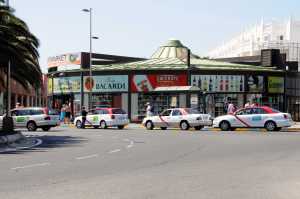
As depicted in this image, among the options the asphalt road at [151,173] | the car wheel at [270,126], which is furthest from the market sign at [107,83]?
the asphalt road at [151,173]

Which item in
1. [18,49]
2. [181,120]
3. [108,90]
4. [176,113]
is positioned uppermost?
[18,49]

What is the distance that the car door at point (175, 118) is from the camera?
119 ft

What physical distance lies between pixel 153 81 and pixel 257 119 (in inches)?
788

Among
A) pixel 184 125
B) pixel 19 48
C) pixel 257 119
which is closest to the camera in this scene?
pixel 19 48

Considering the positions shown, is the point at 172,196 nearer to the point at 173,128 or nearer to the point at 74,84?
the point at 173,128

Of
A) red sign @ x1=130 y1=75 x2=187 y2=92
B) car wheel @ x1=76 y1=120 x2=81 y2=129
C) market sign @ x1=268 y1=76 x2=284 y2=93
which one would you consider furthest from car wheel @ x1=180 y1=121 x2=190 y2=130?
market sign @ x1=268 y1=76 x2=284 y2=93

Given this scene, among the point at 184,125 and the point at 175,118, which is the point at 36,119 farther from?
the point at 184,125

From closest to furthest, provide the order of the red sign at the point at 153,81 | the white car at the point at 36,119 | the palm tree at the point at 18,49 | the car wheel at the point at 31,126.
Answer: the palm tree at the point at 18,49, the white car at the point at 36,119, the car wheel at the point at 31,126, the red sign at the point at 153,81

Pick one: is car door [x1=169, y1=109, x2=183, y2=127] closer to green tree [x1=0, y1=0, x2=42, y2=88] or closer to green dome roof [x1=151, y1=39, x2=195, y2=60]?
green tree [x1=0, y1=0, x2=42, y2=88]

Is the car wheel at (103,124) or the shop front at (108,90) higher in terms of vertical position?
the shop front at (108,90)

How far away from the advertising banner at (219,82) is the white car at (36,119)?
18.3 m

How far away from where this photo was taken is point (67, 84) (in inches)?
2224

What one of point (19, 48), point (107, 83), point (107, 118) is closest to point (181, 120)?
point (107, 118)

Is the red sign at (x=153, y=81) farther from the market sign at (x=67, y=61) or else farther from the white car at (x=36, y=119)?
the white car at (x=36, y=119)
